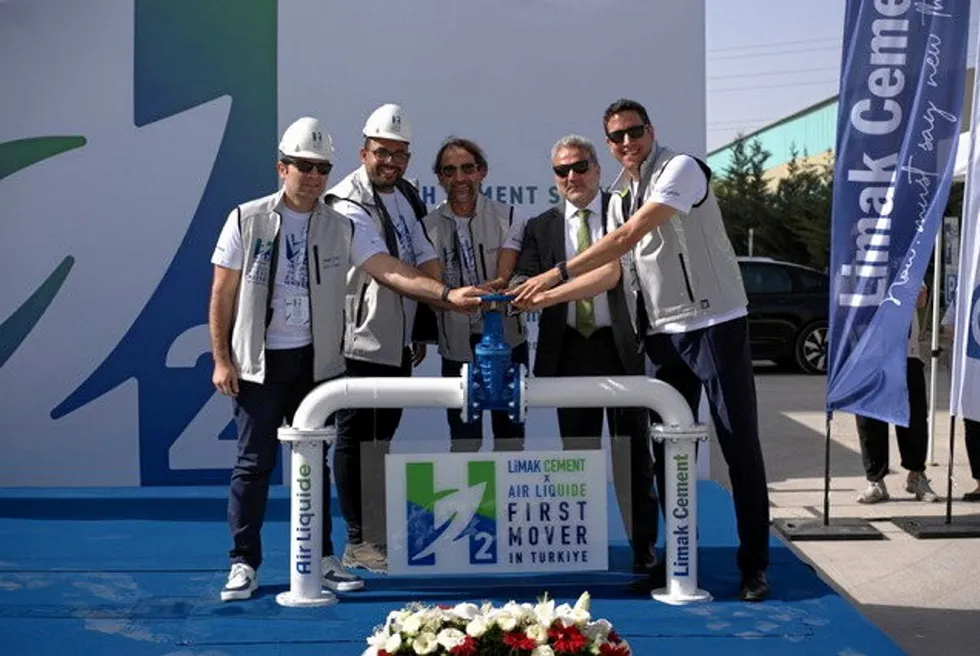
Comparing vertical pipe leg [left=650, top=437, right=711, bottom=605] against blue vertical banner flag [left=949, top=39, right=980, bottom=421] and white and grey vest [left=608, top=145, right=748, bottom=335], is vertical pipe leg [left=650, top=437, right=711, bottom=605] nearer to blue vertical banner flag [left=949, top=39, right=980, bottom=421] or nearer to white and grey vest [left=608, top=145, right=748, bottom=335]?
white and grey vest [left=608, top=145, right=748, bottom=335]

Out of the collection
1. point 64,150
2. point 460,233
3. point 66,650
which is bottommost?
point 66,650

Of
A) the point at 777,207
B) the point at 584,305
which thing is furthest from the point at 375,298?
the point at 777,207

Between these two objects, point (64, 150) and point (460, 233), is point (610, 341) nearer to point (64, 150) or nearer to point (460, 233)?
point (460, 233)

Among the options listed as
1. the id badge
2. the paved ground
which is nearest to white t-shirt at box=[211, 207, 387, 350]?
the id badge

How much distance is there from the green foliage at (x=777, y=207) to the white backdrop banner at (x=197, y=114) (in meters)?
19.6

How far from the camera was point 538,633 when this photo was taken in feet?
9.69

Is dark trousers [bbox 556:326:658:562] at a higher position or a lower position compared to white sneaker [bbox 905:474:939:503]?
higher

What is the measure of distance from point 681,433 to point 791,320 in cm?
1075

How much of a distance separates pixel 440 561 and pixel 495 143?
115 inches

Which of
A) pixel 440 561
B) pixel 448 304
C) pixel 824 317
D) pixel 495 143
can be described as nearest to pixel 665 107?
pixel 495 143

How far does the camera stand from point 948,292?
33.4 feet

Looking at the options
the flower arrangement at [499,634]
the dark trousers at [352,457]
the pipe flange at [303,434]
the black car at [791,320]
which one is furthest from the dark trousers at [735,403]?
the black car at [791,320]

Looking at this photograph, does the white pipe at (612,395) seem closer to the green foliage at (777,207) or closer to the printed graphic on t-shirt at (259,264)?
the printed graphic on t-shirt at (259,264)

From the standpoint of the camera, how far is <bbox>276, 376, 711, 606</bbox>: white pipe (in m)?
4.41
